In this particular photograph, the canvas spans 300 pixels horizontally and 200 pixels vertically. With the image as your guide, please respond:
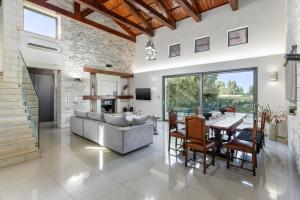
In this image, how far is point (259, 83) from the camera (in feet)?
17.9

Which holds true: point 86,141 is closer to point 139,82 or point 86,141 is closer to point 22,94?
point 22,94

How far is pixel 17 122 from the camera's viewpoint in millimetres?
3793

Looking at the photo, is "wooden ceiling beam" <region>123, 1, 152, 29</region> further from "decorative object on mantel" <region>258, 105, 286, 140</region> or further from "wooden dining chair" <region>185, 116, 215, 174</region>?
"decorative object on mantel" <region>258, 105, 286, 140</region>

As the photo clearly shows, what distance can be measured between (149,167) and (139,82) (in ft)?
22.0

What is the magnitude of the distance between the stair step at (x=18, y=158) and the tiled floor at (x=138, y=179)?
0.51 feet

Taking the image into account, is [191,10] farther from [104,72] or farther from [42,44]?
[42,44]

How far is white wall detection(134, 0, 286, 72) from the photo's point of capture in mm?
5266

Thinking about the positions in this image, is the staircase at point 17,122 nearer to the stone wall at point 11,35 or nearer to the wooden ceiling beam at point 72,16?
the stone wall at point 11,35

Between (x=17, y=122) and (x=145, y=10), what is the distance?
5.53 metres

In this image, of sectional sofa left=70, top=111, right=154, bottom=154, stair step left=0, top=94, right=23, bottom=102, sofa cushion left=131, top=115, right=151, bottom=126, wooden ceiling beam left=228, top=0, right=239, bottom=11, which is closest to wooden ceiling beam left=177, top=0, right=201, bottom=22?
wooden ceiling beam left=228, top=0, right=239, bottom=11

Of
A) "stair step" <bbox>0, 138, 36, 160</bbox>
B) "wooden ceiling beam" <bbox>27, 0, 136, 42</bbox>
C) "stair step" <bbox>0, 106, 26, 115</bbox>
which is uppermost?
"wooden ceiling beam" <bbox>27, 0, 136, 42</bbox>

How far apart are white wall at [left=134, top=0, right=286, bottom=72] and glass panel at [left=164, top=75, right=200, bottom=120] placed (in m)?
0.75

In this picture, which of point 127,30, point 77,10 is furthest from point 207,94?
point 77,10

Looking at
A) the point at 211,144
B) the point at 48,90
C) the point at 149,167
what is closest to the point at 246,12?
the point at 211,144
